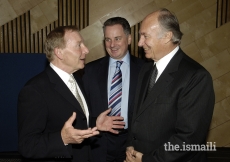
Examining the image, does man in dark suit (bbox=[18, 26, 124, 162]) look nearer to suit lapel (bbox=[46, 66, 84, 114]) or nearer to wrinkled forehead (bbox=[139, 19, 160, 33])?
suit lapel (bbox=[46, 66, 84, 114])

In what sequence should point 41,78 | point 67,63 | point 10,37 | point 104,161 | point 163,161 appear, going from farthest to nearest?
point 10,37, point 104,161, point 67,63, point 41,78, point 163,161

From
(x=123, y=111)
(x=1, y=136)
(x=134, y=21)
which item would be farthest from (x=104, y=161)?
(x=134, y=21)

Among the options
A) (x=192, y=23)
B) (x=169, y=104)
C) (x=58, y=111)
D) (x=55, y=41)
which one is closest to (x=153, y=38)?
(x=169, y=104)

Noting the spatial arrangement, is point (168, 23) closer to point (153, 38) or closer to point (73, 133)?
point (153, 38)

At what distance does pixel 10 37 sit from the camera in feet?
14.3

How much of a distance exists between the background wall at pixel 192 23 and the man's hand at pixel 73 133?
2.98 metres

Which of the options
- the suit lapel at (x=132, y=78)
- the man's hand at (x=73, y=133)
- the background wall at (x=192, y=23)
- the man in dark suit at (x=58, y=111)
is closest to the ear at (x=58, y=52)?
the man in dark suit at (x=58, y=111)

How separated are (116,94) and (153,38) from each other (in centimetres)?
94

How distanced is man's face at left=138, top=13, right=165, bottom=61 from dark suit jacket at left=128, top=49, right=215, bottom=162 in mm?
128

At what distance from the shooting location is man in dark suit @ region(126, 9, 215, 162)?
160 centimetres

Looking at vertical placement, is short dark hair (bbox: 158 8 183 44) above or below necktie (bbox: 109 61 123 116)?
above

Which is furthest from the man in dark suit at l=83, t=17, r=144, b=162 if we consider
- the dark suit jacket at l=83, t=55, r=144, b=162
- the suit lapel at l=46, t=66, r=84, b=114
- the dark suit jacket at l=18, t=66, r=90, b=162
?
the suit lapel at l=46, t=66, r=84, b=114

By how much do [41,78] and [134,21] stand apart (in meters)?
2.95

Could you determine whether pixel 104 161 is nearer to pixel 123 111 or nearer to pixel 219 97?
pixel 123 111
